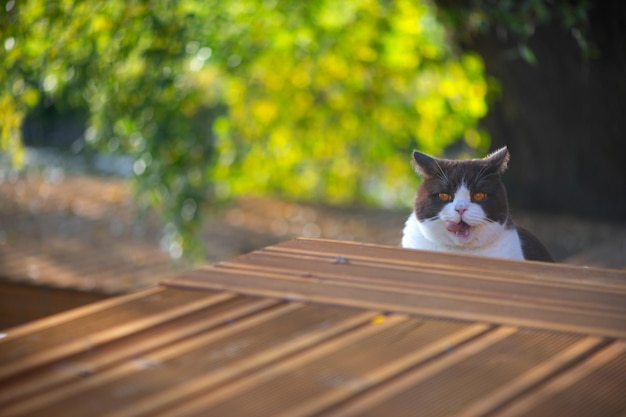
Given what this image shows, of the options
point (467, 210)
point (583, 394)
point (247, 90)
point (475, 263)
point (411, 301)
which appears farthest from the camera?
point (247, 90)

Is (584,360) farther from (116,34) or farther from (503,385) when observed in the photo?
(116,34)

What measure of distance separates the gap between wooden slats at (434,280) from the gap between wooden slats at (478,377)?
186 mm

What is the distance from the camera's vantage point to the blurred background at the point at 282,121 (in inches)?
191

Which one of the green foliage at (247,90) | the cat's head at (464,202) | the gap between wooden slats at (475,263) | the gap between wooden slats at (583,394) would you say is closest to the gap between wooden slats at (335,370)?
the gap between wooden slats at (583,394)

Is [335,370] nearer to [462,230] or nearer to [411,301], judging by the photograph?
[411,301]

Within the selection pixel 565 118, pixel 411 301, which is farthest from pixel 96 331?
pixel 565 118

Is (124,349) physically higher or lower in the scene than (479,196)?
higher

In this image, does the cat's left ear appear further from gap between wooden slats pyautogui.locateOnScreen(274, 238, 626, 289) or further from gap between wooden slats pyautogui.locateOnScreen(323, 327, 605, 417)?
gap between wooden slats pyautogui.locateOnScreen(323, 327, 605, 417)

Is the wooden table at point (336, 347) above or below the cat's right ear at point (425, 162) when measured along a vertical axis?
below

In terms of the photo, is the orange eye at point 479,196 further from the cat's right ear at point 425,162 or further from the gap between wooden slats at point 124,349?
the gap between wooden slats at point 124,349

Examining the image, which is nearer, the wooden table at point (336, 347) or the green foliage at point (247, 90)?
the wooden table at point (336, 347)

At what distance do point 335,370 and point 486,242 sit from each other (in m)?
1.48

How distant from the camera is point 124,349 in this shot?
52.0 inches

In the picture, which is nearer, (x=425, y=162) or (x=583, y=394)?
(x=583, y=394)
